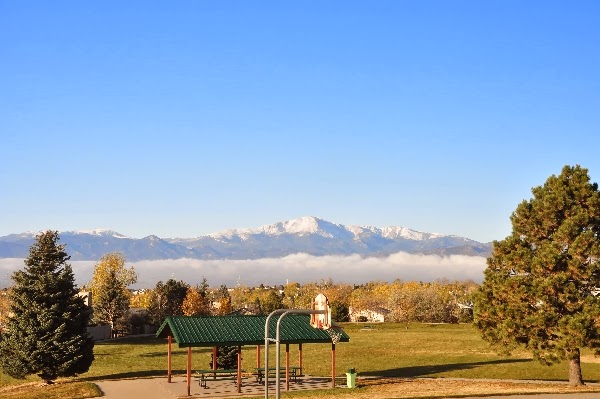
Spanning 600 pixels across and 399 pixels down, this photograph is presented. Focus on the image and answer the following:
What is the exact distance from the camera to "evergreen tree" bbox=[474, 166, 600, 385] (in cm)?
3353

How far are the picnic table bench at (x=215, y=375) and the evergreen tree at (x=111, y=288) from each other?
159 feet

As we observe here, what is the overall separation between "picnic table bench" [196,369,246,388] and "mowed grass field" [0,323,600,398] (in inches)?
174

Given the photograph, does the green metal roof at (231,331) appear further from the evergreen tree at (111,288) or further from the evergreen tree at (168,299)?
the evergreen tree at (168,299)

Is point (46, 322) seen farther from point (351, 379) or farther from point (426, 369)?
point (426, 369)

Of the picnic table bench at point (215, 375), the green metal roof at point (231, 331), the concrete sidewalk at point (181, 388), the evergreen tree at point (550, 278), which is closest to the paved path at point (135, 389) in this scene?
the concrete sidewalk at point (181, 388)

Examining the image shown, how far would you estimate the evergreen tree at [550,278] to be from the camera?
33531mm

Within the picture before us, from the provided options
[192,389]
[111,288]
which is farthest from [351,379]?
[111,288]

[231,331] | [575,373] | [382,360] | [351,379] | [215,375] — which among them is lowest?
[382,360]

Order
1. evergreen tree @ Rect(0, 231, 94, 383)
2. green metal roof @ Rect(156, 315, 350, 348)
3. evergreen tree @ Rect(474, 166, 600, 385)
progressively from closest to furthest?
evergreen tree @ Rect(474, 166, 600, 385), green metal roof @ Rect(156, 315, 350, 348), evergreen tree @ Rect(0, 231, 94, 383)

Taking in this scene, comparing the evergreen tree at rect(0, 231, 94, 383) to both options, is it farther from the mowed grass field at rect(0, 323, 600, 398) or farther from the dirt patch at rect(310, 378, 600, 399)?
the dirt patch at rect(310, 378, 600, 399)

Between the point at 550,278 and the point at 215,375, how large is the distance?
18640 millimetres

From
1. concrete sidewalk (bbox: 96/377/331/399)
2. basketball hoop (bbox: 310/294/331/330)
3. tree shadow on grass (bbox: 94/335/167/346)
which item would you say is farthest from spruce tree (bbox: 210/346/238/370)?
tree shadow on grass (bbox: 94/335/167/346)

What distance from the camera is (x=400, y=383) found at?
37375mm

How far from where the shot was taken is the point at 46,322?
37688 millimetres
